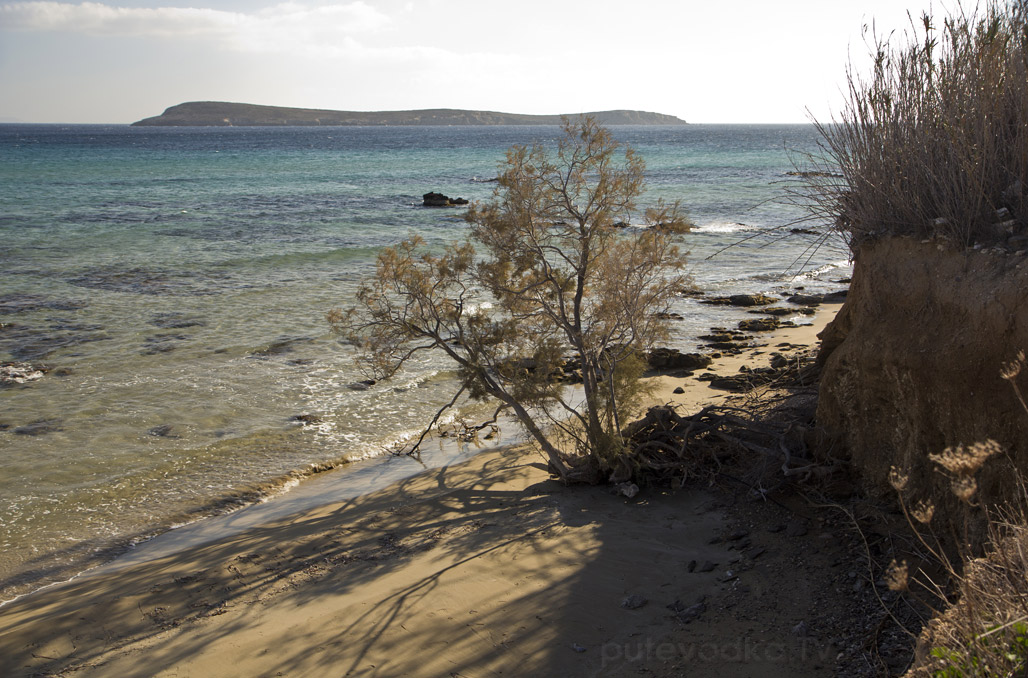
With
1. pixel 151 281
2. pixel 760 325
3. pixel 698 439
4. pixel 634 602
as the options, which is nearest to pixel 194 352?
pixel 151 281

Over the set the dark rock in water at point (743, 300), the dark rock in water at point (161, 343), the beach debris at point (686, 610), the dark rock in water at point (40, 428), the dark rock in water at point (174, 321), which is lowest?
the dark rock in water at point (40, 428)

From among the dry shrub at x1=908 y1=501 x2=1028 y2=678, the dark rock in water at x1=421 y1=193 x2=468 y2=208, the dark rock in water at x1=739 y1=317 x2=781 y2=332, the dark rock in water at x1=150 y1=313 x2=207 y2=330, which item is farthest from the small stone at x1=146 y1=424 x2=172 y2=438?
the dark rock in water at x1=421 y1=193 x2=468 y2=208

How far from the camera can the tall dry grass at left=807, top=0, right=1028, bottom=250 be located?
204 inches

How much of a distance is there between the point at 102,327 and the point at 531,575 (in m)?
12.0

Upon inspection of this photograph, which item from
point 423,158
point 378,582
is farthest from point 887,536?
point 423,158

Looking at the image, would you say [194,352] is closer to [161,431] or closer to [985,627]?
[161,431]

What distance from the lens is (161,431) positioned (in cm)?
984

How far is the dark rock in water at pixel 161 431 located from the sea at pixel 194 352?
0.04 metres

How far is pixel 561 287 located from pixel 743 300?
9.66 m

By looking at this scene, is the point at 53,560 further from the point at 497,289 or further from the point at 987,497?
the point at 987,497

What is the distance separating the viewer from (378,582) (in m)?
5.96

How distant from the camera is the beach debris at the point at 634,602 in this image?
5.29m

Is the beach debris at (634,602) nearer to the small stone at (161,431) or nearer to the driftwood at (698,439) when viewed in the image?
the driftwood at (698,439)

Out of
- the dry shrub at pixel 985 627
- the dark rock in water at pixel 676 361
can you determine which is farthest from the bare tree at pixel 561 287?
the dry shrub at pixel 985 627
